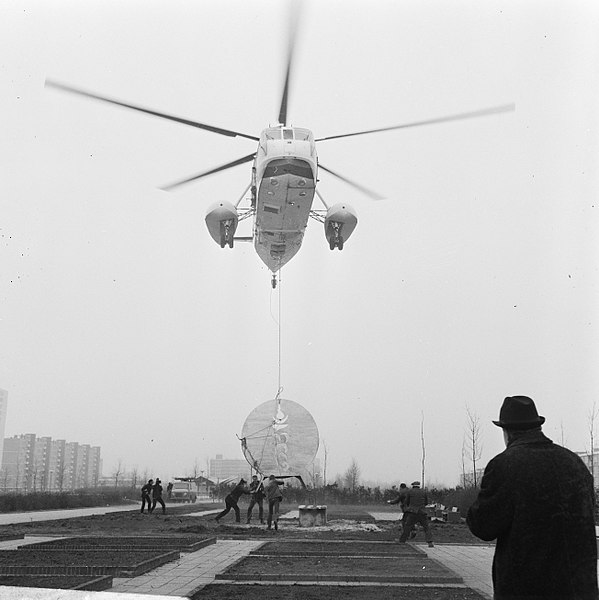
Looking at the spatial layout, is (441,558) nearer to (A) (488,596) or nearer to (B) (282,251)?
(A) (488,596)

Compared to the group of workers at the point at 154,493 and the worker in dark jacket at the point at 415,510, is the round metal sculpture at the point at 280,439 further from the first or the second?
the group of workers at the point at 154,493

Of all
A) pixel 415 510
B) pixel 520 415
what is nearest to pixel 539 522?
pixel 520 415

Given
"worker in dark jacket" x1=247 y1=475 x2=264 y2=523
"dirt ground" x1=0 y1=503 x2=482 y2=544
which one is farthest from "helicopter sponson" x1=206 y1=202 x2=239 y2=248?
"dirt ground" x1=0 y1=503 x2=482 y2=544

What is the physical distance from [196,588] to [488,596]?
12.2 ft

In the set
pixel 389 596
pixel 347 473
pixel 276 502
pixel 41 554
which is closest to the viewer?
pixel 389 596

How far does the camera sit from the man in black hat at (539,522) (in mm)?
3875

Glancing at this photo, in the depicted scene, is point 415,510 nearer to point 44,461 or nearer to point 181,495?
point 181,495

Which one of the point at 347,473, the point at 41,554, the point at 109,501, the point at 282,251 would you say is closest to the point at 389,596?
the point at 41,554

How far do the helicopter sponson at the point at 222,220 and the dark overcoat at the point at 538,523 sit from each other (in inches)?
671

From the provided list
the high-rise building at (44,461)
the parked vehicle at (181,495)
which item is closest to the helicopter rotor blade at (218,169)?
the parked vehicle at (181,495)

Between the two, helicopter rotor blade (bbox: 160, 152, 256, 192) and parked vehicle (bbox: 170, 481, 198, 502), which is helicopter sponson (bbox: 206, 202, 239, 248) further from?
parked vehicle (bbox: 170, 481, 198, 502)

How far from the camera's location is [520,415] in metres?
4.36

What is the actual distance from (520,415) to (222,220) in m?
16.9

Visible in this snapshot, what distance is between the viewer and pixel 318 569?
11039 mm
